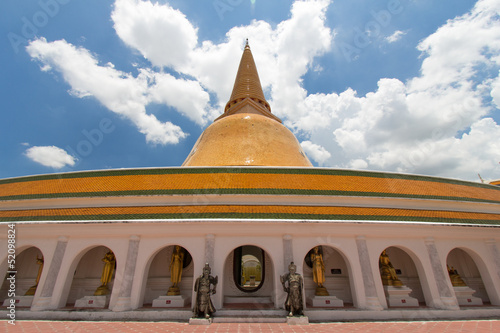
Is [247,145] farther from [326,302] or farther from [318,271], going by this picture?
[326,302]

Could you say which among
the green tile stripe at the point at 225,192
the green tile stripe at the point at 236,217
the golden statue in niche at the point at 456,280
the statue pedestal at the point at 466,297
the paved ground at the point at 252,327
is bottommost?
the paved ground at the point at 252,327

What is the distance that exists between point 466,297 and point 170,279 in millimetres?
13031

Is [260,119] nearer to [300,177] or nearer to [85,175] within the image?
[300,177]

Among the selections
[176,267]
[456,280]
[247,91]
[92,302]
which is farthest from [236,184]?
[247,91]

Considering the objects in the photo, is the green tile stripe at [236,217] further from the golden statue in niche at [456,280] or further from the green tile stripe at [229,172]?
the green tile stripe at [229,172]

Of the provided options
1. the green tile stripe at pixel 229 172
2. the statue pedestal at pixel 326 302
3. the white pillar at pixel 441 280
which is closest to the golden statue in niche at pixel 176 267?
the green tile stripe at pixel 229 172

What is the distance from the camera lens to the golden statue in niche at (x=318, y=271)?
949cm

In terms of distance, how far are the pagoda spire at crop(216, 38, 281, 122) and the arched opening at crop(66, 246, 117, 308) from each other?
17.1m

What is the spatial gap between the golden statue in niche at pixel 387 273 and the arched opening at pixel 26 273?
50.8 ft

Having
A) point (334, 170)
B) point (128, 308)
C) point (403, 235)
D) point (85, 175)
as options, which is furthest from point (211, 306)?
point (85, 175)

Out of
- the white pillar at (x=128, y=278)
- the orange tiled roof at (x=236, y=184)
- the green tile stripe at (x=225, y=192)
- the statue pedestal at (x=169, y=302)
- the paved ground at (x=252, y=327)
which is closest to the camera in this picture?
the paved ground at (x=252, y=327)

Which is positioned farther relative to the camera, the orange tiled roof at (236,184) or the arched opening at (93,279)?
the orange tiled roof at (236,184)

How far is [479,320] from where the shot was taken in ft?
27.1

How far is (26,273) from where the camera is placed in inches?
433
